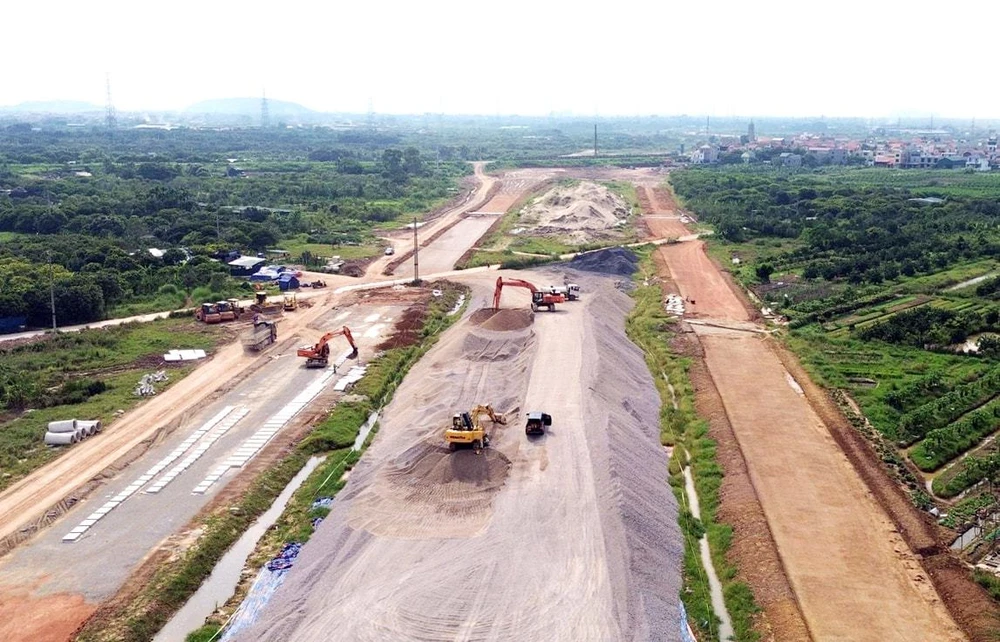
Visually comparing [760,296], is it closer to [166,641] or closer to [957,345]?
[957,345]

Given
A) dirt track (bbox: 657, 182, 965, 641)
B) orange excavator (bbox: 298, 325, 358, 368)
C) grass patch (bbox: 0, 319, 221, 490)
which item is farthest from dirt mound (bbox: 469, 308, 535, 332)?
grass patch (bbox: 0, 319, 221, 490)

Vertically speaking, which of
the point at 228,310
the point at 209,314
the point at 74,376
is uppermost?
the point at 228,310

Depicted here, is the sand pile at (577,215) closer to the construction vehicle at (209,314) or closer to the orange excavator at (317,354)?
the construction vehicle at (209,314)

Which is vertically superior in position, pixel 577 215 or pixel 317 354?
pixel 577 215

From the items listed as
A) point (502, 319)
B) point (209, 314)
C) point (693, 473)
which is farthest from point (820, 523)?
A: point (209, 314)

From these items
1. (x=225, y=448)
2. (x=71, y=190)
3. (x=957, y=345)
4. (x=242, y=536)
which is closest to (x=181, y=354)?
(x=225, y=448)

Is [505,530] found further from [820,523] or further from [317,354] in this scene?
[317,354]
